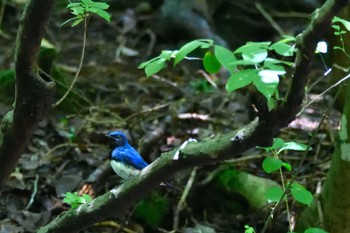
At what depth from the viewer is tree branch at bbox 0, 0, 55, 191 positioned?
2.06 metres

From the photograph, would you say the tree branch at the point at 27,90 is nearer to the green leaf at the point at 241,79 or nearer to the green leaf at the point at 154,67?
the green leaf at the point at 154,67

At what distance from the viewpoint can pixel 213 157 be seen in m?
1.99

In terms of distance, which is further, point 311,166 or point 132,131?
point 132,131

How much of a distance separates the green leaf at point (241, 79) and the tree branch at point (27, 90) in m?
0.69

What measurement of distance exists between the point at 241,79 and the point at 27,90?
0.85 metres

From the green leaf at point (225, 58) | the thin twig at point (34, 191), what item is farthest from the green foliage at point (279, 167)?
the thin twig at point (34, 191)

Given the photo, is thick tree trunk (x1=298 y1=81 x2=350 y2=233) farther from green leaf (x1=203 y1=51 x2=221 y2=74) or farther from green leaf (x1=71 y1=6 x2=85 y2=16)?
green leaf (x1=71 y1=6 x2=85 y2=16)

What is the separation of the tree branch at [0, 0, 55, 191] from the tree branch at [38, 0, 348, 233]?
36cm

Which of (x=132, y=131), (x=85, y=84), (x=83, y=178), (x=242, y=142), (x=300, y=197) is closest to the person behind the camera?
(x=242, y=142)

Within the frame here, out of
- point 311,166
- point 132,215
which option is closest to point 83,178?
point 132,215

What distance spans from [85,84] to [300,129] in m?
2.32

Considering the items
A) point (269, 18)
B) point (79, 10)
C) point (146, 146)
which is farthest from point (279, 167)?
point (269, 18)

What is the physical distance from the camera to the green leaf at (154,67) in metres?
2.16

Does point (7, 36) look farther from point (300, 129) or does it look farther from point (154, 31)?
point (300, 129)
